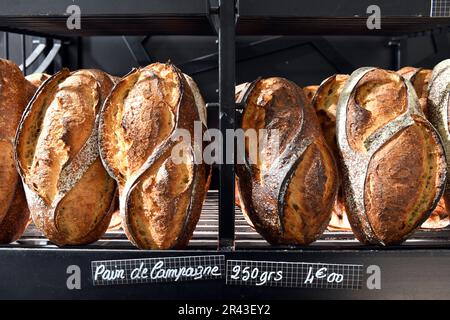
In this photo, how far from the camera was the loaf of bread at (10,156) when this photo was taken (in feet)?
3.59

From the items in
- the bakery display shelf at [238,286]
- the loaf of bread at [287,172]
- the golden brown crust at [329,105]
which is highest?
the golden brown crust at [329,105]

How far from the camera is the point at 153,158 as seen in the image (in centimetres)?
100

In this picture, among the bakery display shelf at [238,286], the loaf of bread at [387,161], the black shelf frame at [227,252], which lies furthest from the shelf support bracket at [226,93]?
the loaf of bread at [387,161]

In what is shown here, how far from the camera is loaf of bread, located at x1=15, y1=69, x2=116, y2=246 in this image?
1.05 meters

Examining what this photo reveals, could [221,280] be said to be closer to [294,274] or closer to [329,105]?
[294,274]

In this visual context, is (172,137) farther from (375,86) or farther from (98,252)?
(375,86)

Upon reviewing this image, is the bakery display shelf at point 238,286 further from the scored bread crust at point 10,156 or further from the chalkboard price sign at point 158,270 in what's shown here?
the scored bread crust at point 10,156

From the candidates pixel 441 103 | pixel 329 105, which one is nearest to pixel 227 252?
pixel 329 105

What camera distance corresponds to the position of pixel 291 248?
1.02 metres

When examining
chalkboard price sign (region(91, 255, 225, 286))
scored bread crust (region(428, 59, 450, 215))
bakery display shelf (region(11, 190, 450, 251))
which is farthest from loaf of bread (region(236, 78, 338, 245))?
scored bread crust (region(428, 59, 450, 215))

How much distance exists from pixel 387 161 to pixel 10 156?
2.88 ft

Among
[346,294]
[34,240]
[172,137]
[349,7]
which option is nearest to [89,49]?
[34,240]

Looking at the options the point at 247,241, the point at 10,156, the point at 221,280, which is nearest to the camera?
the point at 221,280

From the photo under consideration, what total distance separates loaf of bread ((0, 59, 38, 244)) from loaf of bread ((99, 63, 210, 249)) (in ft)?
0.80
